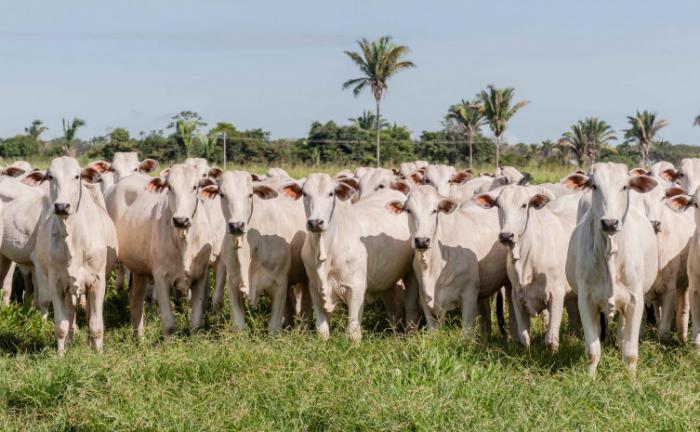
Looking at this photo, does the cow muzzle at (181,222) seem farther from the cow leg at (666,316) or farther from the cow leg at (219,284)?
the cow leg at (666,316)

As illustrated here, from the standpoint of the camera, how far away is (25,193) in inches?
465

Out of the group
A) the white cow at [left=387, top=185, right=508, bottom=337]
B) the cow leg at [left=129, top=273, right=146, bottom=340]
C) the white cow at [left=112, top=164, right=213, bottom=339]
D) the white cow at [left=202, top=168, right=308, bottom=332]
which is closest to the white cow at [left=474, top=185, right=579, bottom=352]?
the white cow at [left=387, top=185, right=508, bottom=337]

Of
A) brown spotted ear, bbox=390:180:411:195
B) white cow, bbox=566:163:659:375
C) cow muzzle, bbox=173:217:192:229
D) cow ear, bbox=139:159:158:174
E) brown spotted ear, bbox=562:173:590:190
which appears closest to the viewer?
white cow, bbox=566:163:659:375

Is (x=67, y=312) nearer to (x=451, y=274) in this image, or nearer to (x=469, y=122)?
(x=451, y=274)

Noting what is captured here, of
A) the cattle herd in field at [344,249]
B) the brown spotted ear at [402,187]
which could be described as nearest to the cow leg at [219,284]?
the cattle herd in field at [344,249]

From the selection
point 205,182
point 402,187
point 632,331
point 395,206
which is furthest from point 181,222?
point 632,331

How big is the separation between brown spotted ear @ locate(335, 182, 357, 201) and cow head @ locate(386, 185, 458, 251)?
448 millimetres

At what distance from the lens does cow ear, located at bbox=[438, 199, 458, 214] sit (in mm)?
9695

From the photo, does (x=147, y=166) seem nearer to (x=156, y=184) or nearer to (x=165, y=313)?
(x=156, y=184)

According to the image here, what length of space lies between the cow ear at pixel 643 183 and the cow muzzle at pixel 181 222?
4260 mm

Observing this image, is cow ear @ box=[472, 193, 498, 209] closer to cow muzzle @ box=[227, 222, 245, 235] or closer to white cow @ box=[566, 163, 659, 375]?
white cow @ box=[566, 163, 659, 375]

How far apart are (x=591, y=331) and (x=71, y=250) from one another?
4998mm

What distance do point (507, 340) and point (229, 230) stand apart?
3.06 meters

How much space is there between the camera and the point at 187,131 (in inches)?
1970
